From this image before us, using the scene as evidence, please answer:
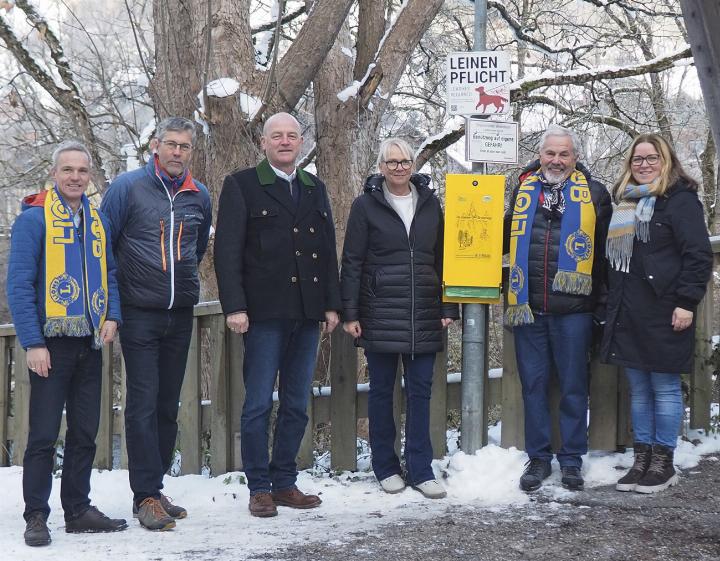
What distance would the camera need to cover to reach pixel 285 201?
15.5 ft

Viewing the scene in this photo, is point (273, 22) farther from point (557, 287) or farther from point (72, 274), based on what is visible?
point (72, 274)

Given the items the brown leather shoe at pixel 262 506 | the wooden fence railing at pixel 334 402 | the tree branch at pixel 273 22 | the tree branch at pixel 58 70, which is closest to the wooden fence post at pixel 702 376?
the wooden fence railing at pixel 334 402

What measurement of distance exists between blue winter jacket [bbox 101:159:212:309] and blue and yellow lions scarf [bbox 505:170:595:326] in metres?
1.89

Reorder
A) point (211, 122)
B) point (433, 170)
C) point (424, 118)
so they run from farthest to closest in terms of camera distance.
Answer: point (424, 118) → point (433, 170) → point (211, 122)

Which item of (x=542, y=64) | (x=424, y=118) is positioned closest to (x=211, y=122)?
(x=542, y=64)

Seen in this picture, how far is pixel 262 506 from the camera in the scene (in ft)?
15.1

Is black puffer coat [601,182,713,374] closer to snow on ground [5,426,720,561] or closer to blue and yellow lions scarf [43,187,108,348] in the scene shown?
snow on ground [5,426,720,561]

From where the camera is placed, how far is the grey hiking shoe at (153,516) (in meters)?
4.33

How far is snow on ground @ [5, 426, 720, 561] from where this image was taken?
402 centimetres

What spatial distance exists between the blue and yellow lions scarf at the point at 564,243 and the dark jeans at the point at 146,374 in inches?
75.4

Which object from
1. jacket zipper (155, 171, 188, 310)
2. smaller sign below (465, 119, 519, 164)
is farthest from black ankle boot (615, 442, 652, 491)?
jacket zipper (155, 171, 188, 310)

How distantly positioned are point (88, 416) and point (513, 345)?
261 centimetres

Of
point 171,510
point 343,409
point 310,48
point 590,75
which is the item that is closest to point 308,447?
point 343,409

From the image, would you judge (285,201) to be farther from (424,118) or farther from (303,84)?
(424,118)
